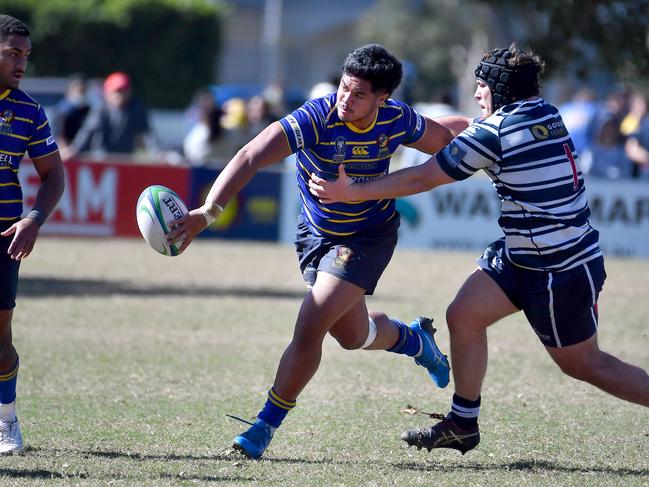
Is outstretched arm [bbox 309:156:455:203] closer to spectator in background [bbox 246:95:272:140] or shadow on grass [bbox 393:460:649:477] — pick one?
shadow on grass [bbox 393:460:649:477]

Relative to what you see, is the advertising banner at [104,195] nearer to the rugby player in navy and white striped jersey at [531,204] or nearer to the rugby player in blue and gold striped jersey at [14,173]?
the rugby player in blue and gold striped jersey at [14,173]

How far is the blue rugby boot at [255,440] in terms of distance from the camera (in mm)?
5711

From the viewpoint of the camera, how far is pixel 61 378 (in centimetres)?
779

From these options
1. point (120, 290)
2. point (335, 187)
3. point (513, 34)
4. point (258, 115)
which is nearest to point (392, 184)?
point (335, 187)

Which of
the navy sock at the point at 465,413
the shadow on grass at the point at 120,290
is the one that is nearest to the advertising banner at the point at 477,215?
the shadow on grass at the point at 120,290

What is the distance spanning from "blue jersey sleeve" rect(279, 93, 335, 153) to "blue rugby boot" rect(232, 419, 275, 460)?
4.63 feet

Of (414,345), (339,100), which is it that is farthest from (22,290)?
(339,100)

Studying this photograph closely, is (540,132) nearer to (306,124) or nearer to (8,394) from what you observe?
(306,124)

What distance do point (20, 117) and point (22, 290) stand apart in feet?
21.0

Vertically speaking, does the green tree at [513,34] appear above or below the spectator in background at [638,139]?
above

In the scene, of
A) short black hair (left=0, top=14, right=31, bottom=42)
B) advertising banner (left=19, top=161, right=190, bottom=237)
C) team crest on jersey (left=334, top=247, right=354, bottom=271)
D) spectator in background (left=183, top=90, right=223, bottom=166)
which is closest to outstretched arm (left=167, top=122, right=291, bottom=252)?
team crest on jersey (left=334, top=247, right=354, bottom=271)

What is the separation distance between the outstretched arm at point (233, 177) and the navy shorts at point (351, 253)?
608 millimetres

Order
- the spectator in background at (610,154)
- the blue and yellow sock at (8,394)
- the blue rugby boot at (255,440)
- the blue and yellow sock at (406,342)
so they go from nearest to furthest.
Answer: the blue rugby boot at (255,440), the blue and yellow sock at (8,394), the blue and yellow sock at (406,342), the spectator in background at (610,154)

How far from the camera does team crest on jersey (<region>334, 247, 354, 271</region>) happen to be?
5.80 meters
